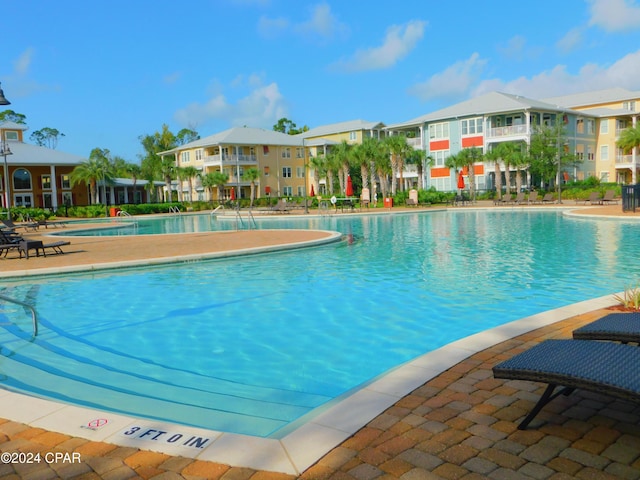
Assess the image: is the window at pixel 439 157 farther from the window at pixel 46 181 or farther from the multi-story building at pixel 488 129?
the window at pixel 46 181

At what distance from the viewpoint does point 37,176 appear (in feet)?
191

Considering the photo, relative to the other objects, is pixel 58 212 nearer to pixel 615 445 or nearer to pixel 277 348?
pixel 277 348

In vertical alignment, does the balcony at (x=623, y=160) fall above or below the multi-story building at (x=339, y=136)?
below

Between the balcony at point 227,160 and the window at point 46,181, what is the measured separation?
17193 mm

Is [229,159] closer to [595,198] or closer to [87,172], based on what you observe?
[87,172]

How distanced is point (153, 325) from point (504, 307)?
18.4 ft

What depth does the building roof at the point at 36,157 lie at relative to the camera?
177ft

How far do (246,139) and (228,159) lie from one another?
3744 millimetres

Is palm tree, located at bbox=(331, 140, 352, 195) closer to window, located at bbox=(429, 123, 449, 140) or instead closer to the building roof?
window, located at bbox=(429, 123, 449, 140)

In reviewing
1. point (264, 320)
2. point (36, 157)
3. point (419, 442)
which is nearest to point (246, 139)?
point (36, 157)

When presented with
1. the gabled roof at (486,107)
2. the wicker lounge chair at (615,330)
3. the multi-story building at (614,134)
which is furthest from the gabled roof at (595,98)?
the wicker lounge chair at (615,330)

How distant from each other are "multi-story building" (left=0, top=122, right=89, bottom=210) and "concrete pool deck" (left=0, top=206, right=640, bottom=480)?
57.2 meters

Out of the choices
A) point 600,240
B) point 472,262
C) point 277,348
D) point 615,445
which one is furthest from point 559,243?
point 615,445

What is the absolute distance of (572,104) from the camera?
65875 millimetres
